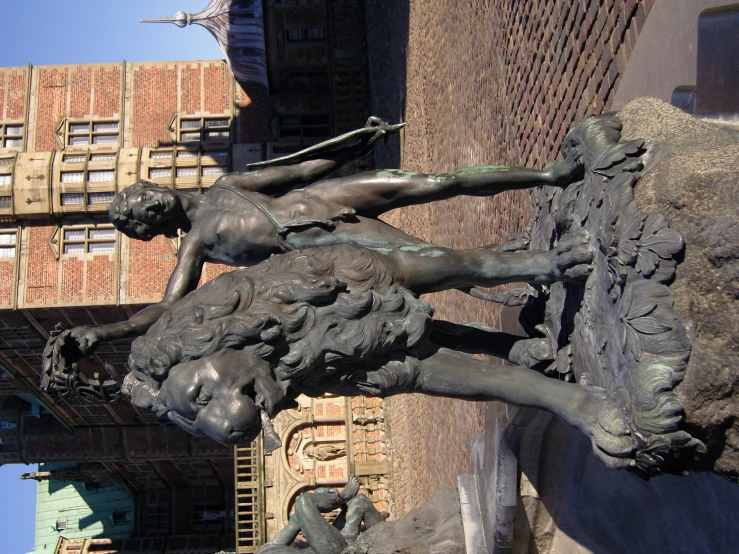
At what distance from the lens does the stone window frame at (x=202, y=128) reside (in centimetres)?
1939

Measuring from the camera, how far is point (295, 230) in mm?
4371

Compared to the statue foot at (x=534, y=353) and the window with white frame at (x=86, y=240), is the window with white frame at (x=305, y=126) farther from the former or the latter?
the statue foot at (x=534, y=353)

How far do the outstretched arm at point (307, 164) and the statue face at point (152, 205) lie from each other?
0.33 meters

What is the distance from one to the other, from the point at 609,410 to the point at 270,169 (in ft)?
8.26

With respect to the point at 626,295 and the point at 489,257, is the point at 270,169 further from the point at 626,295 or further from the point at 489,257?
the point at 626,295

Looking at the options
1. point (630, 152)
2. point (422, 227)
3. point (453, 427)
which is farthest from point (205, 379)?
point (422, 227)

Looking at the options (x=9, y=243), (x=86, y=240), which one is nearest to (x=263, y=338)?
(x=86, y=240)

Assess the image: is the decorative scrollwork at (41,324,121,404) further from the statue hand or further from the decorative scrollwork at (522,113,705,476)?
the decorative scrollwork at (522,113,705,476)

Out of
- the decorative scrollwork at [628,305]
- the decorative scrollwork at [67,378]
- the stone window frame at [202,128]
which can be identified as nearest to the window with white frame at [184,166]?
the stone window frame at [202,128]

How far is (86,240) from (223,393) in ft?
52.1

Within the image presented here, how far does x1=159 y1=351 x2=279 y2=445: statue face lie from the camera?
10.8ft

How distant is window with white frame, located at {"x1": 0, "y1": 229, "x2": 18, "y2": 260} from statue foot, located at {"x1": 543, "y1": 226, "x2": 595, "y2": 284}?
16.8 metres

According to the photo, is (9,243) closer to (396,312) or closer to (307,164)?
(307,164)

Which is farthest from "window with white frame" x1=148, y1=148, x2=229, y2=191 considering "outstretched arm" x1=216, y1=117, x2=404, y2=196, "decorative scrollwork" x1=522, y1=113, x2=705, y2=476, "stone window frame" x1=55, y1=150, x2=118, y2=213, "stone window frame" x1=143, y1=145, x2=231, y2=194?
"decorative scrollwork" x1=522, y1=113, x2=705, y2=476
